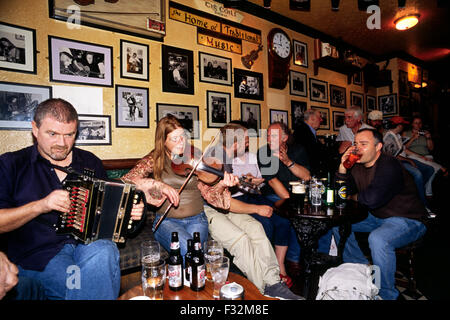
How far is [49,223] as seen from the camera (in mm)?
1743

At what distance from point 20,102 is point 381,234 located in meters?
3.75

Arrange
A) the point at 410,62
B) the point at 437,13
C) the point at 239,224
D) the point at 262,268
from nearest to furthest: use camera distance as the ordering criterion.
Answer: the point at 262,268 → the point at 239,224 → the point at 437,13 → the point at 410,62

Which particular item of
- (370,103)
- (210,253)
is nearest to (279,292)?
(210,253)

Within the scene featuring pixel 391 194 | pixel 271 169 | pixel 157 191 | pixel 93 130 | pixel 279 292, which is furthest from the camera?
pixel 271 169

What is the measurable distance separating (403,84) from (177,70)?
6.97m

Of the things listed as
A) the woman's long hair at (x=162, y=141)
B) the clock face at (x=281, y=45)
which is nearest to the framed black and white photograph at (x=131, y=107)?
the woman's long hair at (x=162, y=141)

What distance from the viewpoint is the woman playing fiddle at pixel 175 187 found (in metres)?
2.25

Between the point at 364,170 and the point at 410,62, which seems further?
the point at 410,62

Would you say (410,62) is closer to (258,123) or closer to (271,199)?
(258,123)

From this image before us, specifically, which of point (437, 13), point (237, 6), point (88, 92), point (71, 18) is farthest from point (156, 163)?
point (437, 13)

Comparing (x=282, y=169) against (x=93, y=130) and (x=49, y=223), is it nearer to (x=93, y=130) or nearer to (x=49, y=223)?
(x=93, y=130)

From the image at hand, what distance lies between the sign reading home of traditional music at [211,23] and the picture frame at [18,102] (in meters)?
1.94

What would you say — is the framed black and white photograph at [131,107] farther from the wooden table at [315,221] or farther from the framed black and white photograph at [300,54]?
the framed black and white photograph at [300,54]
